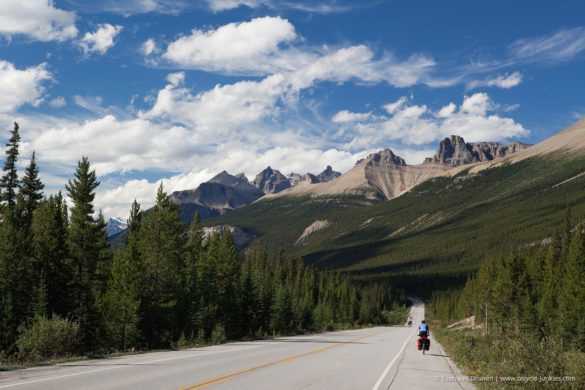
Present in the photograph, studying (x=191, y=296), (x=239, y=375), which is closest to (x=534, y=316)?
(x=191, y=296)

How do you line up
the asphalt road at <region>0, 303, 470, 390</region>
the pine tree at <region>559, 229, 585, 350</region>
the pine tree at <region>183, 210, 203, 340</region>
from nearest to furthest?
the asphalt road at <region>0, 303, 470, 390</region>, the pine tree at <region>183, 210, 203, 340</region>, the pine tree at <region>559, 229, 585, 350</region>

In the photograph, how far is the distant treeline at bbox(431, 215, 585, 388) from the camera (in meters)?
13.8

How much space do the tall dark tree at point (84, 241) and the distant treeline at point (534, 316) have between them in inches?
1044

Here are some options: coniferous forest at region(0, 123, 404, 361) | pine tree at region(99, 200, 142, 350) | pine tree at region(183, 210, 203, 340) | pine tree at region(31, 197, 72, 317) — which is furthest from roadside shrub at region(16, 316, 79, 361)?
pine tree at region(31, 197, 72, 317)

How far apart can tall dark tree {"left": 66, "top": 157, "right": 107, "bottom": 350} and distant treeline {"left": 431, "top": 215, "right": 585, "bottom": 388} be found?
26.5 m

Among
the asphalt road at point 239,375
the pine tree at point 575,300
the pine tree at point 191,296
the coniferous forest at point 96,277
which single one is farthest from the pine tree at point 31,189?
the pine tree at point 575,300

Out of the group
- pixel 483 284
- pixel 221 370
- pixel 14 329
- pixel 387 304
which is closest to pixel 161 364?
pixel 221 370

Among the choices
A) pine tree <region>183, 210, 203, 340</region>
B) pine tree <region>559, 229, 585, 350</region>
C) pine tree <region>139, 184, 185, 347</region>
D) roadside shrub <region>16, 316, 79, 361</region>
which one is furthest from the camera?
pine tree <region>559, 229, 585, 350</region>

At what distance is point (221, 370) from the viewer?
1581 cm

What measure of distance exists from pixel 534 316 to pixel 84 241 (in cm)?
5480

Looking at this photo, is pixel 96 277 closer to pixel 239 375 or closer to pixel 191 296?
pixel 191 296

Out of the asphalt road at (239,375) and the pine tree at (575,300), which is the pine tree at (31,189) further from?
the pine tree at (575,300)

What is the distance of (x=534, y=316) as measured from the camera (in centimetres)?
6372

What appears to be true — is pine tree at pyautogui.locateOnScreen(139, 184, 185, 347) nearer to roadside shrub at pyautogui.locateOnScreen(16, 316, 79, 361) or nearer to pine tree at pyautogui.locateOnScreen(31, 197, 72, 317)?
pine tree at pyautogui.locateOnScreen(31, 197, 72, 317)
